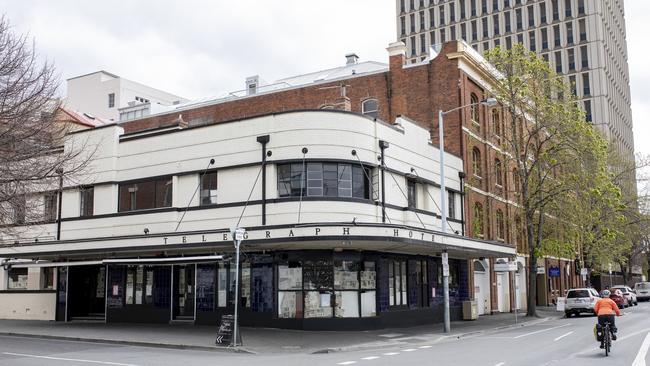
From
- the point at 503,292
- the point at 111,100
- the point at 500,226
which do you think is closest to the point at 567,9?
the point at 500,226

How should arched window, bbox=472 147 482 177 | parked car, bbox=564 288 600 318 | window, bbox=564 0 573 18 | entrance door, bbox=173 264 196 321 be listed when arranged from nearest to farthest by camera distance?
entrance door, bbox=173 264 196 321 < arched window, bbox=472 147 482 177 < parked car, bbox=564 288 600 318 < window, bbox=564 0 573 18

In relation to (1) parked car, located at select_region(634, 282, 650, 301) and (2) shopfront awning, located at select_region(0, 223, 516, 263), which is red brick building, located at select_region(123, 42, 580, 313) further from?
(1) parked car, located at select_region(634, 282, 650, 301)

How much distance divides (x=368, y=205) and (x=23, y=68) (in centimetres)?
1313

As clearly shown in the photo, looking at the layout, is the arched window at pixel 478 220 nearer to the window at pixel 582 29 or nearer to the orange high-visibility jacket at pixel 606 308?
the orange high-visibility jacket at pixel 606 308

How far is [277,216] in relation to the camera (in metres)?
23.9

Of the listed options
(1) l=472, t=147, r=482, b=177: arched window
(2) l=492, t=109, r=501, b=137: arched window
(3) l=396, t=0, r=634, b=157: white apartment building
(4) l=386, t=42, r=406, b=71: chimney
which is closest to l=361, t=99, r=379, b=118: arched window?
(4) l=386, t=42, r=406, b=71: chimney

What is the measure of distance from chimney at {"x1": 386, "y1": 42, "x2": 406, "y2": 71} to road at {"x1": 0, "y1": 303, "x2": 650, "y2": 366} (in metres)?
18.1

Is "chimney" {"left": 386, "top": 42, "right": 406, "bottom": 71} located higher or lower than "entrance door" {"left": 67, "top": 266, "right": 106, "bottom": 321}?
higher

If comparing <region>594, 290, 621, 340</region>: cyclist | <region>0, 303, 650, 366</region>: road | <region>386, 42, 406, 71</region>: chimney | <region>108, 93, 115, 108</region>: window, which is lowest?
<region>0, 303, 650, 366</region>: road

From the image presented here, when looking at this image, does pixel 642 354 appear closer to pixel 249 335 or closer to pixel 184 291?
pixel 249 335

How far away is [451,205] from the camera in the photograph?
32.4 m

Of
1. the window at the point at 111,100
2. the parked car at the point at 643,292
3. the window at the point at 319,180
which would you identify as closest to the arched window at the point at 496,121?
the window at the point at 319,180

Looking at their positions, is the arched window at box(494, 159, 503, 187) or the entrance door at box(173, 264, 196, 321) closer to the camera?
the entrance door at box(173, 264, 196, 321)

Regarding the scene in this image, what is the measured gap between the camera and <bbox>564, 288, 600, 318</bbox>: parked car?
3675cm
